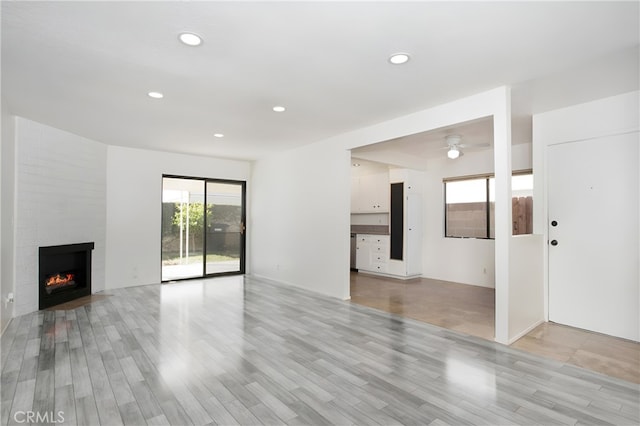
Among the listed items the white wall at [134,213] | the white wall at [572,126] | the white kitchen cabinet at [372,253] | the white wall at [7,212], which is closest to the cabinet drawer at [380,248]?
the white kitchen cabinet at [372,253]

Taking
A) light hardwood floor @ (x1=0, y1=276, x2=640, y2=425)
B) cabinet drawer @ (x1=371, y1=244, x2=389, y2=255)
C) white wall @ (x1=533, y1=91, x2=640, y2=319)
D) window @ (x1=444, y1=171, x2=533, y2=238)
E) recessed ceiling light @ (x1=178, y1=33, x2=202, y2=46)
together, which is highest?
recessed ceiling light @ (x1=178, y1=33, x2=202, y2=46)

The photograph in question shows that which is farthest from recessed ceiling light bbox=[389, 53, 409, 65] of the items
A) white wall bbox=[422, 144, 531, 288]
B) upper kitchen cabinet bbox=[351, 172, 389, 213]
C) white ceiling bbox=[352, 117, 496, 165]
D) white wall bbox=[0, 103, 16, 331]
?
upper kitchen cabinet bbox=[351, 172, 389, 213]

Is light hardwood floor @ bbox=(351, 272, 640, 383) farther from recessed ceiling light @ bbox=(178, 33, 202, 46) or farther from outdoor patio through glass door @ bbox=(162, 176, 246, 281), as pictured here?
recessed ceiling light @ bbox=(178, 33, 202, 46)

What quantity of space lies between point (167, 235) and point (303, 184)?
2.91 metres

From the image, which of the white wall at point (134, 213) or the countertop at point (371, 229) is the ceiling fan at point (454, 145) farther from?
the white wall at point (134, 213)

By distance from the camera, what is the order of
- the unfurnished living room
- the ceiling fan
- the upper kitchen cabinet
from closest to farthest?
the unfurnished living room → the ceiling fan → the upper kitchen cabinet

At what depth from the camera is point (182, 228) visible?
259 inches

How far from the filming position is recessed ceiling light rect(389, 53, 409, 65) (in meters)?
2.62

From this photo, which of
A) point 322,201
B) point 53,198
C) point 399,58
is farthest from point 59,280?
point 399,58

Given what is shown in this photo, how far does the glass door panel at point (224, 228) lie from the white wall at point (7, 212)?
3.15 m

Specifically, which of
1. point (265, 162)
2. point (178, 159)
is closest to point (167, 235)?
point (178, 159)

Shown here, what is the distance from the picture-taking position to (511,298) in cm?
330

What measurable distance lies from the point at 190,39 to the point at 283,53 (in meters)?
0.69

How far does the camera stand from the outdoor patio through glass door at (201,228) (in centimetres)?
648
